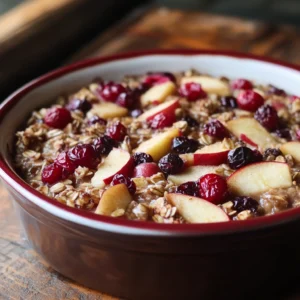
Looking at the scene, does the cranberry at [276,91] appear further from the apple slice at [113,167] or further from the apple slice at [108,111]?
the apple slice at [113,167]

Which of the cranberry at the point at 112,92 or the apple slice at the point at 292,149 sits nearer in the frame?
the apple slice at the point at 292,149

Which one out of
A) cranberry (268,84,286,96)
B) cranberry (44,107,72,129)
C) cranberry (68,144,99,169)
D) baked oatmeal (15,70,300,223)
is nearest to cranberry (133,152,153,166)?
baked oatmeal (15,70,300,223)

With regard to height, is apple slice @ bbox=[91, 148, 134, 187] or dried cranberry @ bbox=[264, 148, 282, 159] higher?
apple slice @ bbox=[91, 148, 134, 187]

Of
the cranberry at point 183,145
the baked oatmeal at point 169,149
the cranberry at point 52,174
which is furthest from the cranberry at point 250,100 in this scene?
the cranberry at point 52,174

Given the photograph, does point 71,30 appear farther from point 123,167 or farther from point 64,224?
point 64,224

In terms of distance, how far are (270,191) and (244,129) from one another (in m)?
0.33

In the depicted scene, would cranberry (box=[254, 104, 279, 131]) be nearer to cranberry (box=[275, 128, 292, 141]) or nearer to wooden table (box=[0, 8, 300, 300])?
cranberry (box=[275, 128, 292, 141])

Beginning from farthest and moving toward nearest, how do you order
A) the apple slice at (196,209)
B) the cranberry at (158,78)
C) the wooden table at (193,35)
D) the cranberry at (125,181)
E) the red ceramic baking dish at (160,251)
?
1. the wooden table at (193,35)
2. the cranberry at (158,78)
3. the cranberry at (125,181)
4. the apple slice at (196,209)
5. the red ceramic baking dish at (160,251)

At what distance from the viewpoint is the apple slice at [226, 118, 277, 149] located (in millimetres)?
1582

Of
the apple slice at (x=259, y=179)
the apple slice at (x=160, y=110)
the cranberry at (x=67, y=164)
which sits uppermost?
the cranberry at (x=67, y=164)

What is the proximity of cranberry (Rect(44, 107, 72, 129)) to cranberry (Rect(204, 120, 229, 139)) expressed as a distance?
44 centimetres

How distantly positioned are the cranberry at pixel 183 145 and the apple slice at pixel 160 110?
190 mm

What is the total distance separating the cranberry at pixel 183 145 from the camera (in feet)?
4.99

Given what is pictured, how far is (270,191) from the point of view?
1339 millimetres
